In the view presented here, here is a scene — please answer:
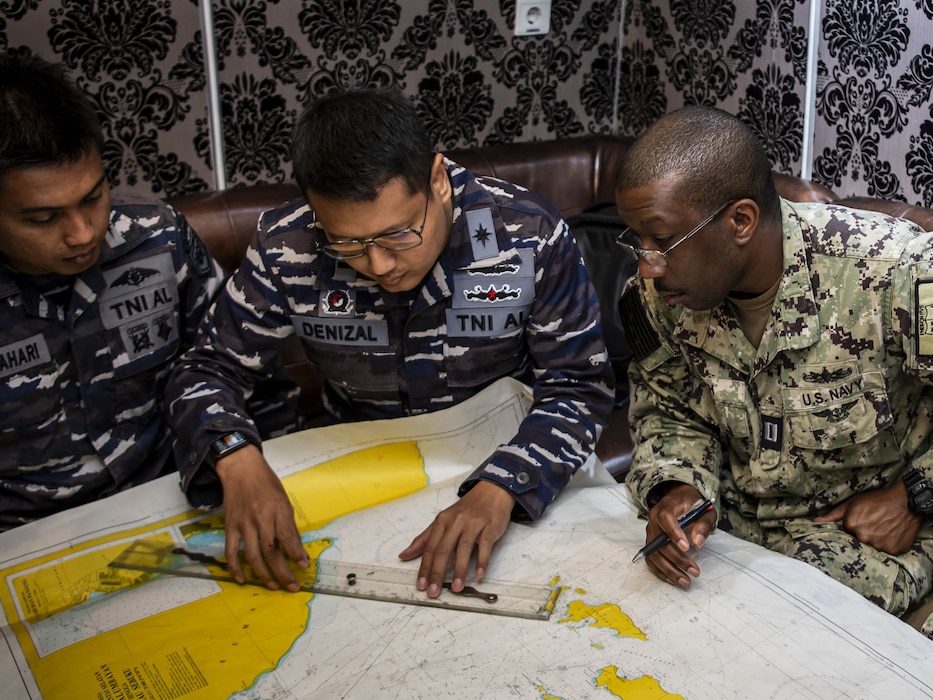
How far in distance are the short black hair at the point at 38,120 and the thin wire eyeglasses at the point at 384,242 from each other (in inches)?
17.0

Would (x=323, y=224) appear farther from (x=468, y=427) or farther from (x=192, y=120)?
(x=192, y=120)

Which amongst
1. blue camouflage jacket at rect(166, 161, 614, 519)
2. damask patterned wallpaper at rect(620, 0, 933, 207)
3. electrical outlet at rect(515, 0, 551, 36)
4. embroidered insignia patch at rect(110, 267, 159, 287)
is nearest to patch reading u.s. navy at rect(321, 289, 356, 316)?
blue camouflage jacket at rect(166, 161, 614, 519)

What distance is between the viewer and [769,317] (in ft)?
4.56

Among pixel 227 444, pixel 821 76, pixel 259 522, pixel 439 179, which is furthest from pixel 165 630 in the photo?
pixel 821 76

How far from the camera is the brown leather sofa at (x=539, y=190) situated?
81.4 inches

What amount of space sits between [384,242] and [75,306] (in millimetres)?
603

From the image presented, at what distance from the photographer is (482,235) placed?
1.59 m

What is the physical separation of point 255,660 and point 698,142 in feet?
2.98

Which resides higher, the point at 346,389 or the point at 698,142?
the point at 698,142

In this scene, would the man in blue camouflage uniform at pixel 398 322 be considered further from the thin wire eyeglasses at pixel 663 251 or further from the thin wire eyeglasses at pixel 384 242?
the thin wire eyeglasses at pixel 663 251

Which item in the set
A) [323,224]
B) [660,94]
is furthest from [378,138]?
[660,94]

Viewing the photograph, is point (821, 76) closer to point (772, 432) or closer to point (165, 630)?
point (772, 432)

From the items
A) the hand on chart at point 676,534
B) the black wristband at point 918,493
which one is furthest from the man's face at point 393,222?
the black wristband at point 918,493

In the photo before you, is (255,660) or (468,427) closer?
(255,660)
